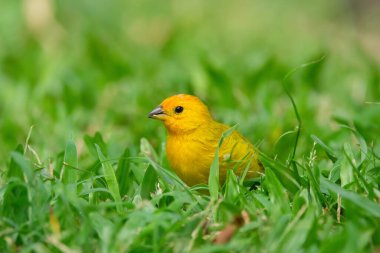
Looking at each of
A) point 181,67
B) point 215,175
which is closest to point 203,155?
point 215,175

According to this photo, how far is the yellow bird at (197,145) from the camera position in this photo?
3.91 meters

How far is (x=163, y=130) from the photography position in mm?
5355

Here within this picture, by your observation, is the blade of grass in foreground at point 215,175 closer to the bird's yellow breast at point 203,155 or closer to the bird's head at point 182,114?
the bird's yellow breast at point 203,155

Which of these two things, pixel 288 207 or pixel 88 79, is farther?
pixel 88 79

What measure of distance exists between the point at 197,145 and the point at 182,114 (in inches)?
13.4

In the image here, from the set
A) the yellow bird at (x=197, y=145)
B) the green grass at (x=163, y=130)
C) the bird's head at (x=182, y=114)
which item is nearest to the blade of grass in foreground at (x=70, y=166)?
the green grass at (x=163, y=130)

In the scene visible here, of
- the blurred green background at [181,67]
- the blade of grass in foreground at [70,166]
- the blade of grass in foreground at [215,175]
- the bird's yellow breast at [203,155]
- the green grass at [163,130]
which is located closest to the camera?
the green grass at [163,130]

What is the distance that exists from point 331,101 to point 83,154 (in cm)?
207

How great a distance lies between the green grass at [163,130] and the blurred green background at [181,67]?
0.02 m

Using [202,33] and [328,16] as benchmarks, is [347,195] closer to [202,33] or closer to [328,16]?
[202,33]

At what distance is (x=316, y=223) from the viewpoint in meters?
3.01

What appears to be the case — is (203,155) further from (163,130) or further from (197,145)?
(163,130)

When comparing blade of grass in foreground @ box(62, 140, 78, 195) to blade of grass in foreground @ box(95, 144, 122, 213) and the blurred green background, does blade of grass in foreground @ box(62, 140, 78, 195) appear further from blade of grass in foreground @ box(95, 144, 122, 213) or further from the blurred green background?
the blurred green background

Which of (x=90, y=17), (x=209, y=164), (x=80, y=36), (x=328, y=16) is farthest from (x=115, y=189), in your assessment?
(x=328, y=16)
